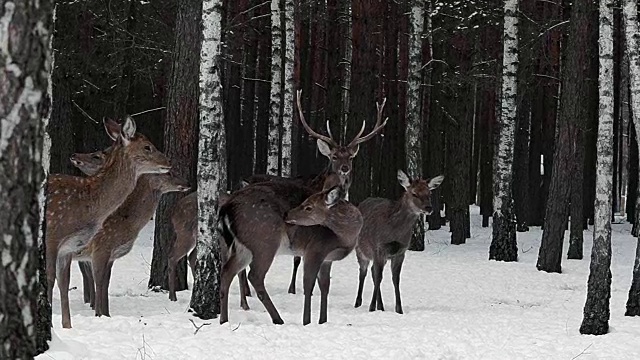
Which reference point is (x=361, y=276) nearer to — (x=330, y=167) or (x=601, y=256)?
(x=330, y=167)

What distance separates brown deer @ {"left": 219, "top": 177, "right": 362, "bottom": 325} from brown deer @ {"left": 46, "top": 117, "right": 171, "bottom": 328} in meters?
1.01

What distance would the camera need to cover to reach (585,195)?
24.2 m

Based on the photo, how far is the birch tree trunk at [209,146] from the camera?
891 centimetres

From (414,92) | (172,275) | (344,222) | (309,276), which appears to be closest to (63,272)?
(172,275)

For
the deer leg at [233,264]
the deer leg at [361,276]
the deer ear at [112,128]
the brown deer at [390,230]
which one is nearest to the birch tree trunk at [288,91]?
the brown deer at [390,230]

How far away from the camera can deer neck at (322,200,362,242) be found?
9.88 meters

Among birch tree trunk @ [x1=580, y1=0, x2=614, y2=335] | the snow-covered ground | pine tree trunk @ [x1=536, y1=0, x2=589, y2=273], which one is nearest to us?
the snow-covered ground

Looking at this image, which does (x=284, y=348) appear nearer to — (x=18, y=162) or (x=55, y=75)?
(x=18, y=162)

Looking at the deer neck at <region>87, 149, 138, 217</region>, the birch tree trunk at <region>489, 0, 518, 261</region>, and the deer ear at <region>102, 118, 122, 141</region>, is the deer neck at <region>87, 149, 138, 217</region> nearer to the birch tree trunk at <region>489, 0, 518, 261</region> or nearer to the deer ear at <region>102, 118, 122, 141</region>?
the deer ear at <region>102, 118, 122, 141</region>

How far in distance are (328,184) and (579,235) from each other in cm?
714

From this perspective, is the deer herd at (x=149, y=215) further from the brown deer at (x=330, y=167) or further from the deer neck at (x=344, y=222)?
the brown deer at (x=330, y=167)

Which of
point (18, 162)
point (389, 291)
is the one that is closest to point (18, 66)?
point (18, 162)

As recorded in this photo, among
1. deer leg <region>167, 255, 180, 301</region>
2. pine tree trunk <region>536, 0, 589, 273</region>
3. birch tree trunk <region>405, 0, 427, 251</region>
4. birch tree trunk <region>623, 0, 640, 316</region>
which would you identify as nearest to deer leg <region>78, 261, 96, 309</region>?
deer leg <region>167, 255, 180, 301</region>

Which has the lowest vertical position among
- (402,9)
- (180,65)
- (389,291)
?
(389,291)
